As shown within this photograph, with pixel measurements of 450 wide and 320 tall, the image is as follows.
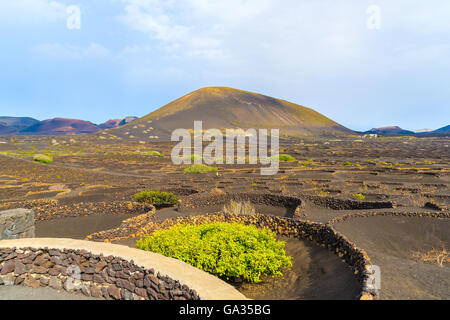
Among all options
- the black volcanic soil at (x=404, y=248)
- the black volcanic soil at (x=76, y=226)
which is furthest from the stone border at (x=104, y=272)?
the black volcanic soil at (x=76, y=226)

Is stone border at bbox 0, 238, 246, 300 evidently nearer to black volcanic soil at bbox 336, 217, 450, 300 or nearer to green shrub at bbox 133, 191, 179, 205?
black volcanic soil at bbox 336, 217, 450, 300

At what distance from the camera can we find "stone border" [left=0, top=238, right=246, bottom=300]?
568cm

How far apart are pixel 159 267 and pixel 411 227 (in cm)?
1091

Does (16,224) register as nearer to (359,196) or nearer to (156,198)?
(156,198)

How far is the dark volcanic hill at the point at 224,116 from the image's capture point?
13675 cm

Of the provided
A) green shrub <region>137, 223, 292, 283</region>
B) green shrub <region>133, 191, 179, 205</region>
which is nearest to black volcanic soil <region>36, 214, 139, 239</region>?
green shrub <region>133, 191, 179, 205</region>

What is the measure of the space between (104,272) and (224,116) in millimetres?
146771

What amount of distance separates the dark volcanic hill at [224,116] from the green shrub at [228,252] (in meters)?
116

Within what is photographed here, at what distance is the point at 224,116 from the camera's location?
496 ft

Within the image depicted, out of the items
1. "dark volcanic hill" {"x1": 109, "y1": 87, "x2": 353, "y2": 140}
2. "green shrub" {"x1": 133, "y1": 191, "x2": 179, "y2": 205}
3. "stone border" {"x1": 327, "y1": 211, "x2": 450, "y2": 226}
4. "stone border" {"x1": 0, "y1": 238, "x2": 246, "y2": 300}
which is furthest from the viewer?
"dark volcanic hill" {"x1": 109, "y1": 87, "x2": 353, "y2": 140}

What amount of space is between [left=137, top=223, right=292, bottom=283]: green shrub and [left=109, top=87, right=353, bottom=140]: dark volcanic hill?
115523 mm

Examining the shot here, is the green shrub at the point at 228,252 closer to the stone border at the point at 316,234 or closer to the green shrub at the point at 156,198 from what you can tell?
the stone border at the point at 316,234

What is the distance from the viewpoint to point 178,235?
859 centimetres
